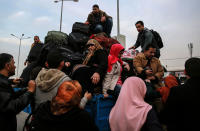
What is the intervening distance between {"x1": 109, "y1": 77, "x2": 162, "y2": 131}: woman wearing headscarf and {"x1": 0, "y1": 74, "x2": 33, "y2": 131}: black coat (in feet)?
3.95

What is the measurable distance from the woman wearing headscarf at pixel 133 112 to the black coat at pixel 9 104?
3.95 ft

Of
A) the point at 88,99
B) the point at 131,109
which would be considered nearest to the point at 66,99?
the point at 88,99

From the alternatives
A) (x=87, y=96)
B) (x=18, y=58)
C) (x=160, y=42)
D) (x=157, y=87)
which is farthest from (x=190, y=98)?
(x=18, y=58)

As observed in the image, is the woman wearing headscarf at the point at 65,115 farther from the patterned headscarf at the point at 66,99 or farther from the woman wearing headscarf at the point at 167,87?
the woman wearing headscarf at the point at 167,87

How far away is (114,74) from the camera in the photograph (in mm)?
3344

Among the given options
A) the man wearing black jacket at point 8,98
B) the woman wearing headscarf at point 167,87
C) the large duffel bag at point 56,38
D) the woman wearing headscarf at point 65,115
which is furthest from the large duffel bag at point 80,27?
the woman wearing headscarf at point 65,115

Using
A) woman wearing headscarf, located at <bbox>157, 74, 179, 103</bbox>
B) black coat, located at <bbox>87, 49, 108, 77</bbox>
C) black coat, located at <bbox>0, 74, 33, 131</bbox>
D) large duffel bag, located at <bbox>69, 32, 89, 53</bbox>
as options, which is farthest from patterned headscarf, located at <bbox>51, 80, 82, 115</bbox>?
large duffel bag, located at <bbox>69, 32, 89, 53</bbox>

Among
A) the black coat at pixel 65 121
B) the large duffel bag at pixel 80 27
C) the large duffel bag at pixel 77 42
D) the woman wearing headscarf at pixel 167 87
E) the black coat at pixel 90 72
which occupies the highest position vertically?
the large duffel bag at pixel 80 27

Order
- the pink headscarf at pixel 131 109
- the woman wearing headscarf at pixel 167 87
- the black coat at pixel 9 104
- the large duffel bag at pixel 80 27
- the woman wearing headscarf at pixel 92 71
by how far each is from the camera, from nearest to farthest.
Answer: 1. the black coat at pixel 9 104
2. the pink headscarf at pixel 131 109
3. the woman wearing headscarf at pixel 92 71
4. the woman wearing headscarf at pixel 167 87
5. the large duffel bag at pixel 80 27

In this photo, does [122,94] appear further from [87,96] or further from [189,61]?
[189,61]

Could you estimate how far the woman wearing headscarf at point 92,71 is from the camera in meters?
3.06

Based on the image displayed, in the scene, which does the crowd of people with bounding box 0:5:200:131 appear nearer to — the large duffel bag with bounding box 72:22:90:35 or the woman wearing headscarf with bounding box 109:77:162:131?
the woman wearing headscarf with bounding box 109:77:162:131

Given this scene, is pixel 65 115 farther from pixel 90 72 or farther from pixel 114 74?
pixel 114 74

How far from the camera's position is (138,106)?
218 cm
